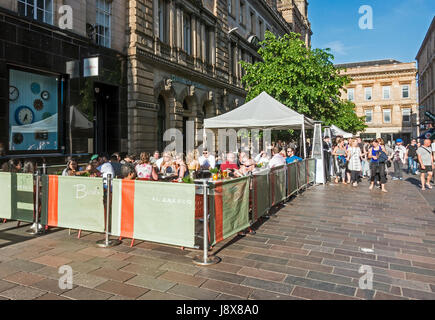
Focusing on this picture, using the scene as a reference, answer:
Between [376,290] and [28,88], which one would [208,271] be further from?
[28,88]

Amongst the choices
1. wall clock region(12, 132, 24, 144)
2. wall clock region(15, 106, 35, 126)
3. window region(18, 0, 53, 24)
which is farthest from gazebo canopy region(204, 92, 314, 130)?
window region(18, 0, 53, 24)

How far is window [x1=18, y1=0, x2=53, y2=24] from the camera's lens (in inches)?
409

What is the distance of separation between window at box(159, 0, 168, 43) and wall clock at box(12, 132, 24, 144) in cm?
903

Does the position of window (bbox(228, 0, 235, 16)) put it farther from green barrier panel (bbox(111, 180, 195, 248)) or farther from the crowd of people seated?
green barrier panel (bbox(111, 180, 195, 248))

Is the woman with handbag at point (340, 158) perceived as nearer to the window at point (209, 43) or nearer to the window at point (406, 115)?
the window at point (209, 43)

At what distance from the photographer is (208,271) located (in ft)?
14.3

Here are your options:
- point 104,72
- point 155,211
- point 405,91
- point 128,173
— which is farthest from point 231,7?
point 405,91

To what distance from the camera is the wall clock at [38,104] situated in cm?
1109

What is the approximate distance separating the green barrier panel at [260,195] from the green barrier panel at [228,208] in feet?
1.46

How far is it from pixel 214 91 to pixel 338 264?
18.8m

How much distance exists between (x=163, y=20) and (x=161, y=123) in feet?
17.4

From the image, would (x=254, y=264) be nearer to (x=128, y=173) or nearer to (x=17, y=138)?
(x=128, y=173)
